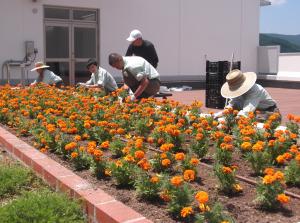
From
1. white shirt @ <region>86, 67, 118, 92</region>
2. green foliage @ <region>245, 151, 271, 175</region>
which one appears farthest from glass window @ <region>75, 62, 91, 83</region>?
green foliage @ <region>245, 151, 271, 175</region>

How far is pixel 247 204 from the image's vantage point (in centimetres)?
313

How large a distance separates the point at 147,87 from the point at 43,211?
14.8 feet

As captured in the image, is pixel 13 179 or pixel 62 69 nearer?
pixel 13 179

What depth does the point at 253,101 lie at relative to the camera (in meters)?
5.80

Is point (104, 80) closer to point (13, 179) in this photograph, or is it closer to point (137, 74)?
point (137, 74)

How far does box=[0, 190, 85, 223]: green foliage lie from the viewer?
3.05 m

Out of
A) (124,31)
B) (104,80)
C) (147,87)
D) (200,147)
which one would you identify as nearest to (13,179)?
(200,147)

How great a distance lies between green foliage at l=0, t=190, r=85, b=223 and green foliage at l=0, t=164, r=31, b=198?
0.55 m

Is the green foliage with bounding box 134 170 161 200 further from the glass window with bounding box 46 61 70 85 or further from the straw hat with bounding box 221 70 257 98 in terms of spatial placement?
the glass window with bounding box 46 61 70 85

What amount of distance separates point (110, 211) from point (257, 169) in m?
1.44

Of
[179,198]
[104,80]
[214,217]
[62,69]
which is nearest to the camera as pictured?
[214,217]

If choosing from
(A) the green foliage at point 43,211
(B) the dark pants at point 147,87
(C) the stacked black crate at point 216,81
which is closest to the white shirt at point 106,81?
(B) the dark pants at point 147,87

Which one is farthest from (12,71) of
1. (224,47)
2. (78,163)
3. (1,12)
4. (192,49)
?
(78,163)

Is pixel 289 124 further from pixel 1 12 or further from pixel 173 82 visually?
pixel 173 82
